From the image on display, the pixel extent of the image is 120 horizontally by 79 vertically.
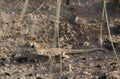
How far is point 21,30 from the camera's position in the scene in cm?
240

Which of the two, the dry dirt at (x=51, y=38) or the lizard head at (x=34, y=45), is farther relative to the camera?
the lizard head at (x=34, y=45)

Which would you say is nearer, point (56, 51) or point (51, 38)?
point (56, 51)

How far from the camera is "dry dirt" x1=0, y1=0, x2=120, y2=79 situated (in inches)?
81.0

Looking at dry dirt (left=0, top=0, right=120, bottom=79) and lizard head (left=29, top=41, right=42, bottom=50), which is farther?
lizard head (left=29, top=41, right=42, bottom=50)

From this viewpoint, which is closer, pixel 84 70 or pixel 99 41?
pixel 84 70

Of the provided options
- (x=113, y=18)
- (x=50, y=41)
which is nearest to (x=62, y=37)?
(x=50, y=41)

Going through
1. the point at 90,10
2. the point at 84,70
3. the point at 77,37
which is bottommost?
the point at 84,70

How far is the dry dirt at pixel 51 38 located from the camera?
→ 2.06 meters

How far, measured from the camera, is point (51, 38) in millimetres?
2340

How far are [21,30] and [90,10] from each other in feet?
1.62

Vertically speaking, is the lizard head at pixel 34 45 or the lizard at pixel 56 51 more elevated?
the lizard head at pixel 34 45

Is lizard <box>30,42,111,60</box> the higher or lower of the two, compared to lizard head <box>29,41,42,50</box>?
lower

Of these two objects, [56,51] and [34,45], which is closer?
[56,51]

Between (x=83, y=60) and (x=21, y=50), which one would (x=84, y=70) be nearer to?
(x=83, y=60)
